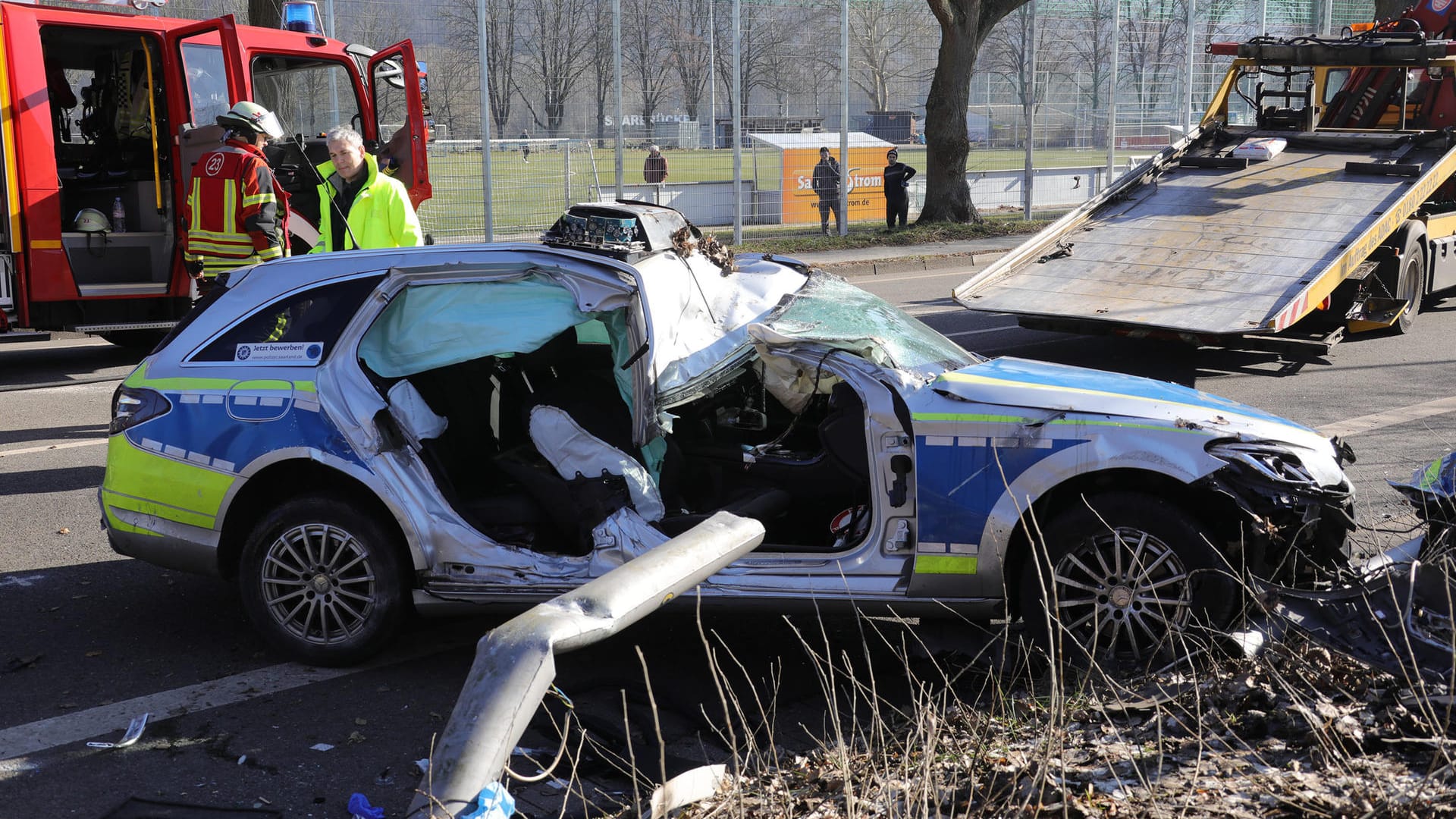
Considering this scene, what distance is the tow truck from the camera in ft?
31.7

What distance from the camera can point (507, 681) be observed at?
2.48 metres

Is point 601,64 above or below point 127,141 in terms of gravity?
above

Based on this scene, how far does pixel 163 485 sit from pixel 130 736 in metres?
1.10

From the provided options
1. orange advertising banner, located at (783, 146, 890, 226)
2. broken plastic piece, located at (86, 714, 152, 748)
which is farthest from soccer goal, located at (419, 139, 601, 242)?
broken plastic piece, located at (86, 714, 152, 748)

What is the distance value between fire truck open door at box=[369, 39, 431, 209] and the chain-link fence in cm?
432

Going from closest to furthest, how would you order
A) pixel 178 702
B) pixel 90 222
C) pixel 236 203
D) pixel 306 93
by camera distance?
pixel 178 702 < pixel 236 203 < pixel 90 222 < pixel 306 93

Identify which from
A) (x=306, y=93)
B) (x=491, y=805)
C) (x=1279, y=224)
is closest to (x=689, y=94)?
(x=306, y=93)

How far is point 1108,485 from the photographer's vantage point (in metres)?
4.23

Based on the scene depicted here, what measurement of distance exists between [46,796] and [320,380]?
1703mm

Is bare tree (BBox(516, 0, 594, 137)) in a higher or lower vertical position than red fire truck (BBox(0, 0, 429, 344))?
higher

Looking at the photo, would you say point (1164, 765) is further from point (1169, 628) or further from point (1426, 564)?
point (1426, 564)

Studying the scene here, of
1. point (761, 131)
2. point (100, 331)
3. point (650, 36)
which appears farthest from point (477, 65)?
point (100, 331)

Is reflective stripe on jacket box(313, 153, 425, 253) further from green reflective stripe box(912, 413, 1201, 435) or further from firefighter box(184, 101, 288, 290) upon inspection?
green reflective stripe box(912, 413, 1201, 435)

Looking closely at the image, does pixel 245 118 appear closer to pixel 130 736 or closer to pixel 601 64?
pixel 130 736
